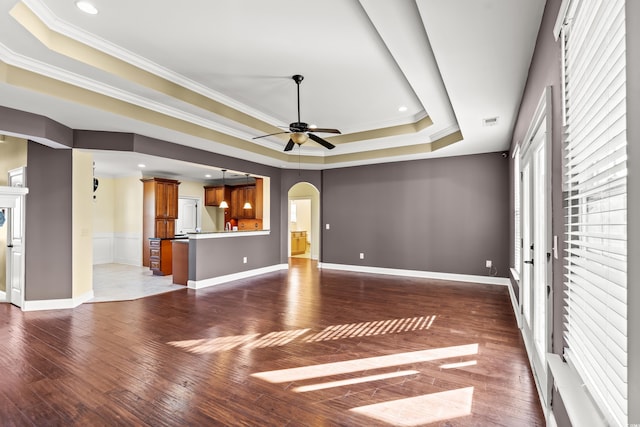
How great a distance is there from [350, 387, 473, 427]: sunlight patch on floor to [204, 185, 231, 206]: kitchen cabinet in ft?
26.8

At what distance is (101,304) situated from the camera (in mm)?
4742

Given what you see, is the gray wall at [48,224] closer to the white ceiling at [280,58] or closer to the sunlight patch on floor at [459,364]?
the white ceiling at [280,58]

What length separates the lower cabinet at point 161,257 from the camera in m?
7.16

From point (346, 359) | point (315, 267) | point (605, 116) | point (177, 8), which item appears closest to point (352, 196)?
point (315, 267)

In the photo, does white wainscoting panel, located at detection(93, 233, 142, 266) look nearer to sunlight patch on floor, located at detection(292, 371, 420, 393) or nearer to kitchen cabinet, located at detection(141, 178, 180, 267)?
kitchen cabinet, located at detection(141, 178, 180, 267)

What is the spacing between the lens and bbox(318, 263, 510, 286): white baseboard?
239 inches

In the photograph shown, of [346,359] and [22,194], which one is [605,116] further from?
[22,194]

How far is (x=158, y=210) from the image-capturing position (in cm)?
786

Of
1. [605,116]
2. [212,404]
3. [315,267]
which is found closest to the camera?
[605,116]

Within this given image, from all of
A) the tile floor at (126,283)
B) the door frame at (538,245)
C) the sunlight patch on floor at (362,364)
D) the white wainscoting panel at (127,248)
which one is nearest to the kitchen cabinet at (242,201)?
the white wainscoting panel at (127,248)

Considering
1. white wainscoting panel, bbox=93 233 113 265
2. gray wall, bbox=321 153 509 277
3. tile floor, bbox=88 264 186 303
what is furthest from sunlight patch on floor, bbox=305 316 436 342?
white wainscoting panel, bbox=93 233 113 265

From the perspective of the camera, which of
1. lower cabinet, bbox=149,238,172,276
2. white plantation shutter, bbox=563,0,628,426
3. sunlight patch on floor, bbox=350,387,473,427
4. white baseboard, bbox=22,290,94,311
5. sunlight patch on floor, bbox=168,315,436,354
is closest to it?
white plantation shutter, bbox=563,0,628,426

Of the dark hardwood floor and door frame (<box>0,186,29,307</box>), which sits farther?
door frame (<box>0,186,29,307</box>)

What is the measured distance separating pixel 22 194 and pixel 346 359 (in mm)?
4745
